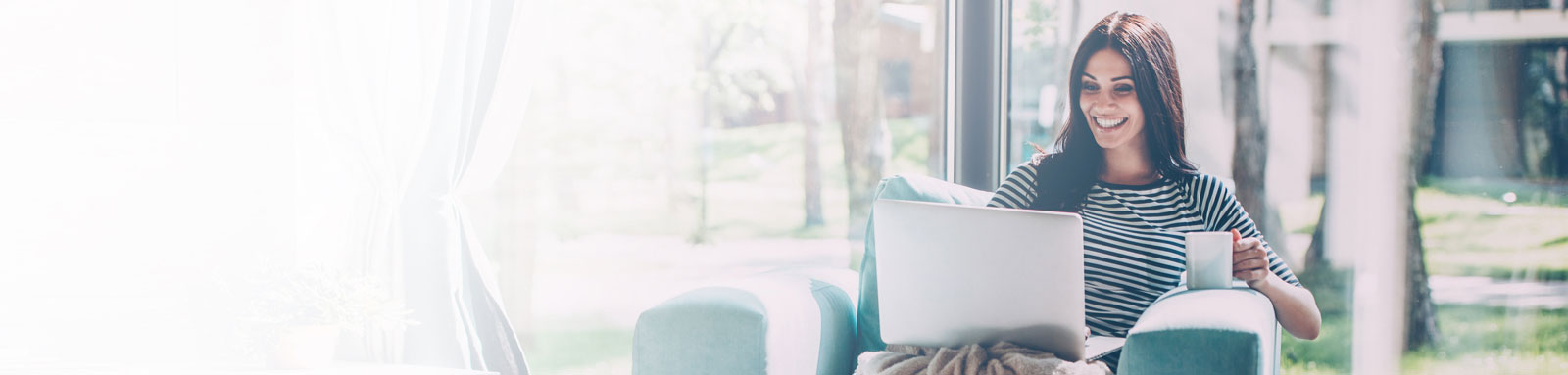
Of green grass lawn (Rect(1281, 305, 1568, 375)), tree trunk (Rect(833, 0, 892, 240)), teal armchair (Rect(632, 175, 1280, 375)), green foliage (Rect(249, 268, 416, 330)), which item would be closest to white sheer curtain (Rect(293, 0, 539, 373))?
green foliage (Rect(249, 268, 416, 330))

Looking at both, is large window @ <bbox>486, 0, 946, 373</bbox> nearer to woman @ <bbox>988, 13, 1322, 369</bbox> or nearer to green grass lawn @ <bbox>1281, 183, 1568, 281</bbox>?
green grass lawn @ <bbox>1281, 183, 1568, 281</bbox>

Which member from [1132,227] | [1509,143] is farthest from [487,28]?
[1509,143]

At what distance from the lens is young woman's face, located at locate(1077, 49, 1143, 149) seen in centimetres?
173

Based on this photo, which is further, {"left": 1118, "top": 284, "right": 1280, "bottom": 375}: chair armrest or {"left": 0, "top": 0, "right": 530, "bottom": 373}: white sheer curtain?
{"left": 0, "top": 0, "right": 530, "bottom": 373}: white sheer curtain

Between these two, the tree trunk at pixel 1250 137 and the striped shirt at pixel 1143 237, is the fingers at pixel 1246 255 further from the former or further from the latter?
the tree trunk at pixel 1250 137

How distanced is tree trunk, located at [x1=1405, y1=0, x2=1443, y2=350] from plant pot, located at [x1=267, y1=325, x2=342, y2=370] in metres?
2.63

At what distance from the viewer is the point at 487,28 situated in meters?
2.59

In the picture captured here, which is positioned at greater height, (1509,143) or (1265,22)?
(1265,22)

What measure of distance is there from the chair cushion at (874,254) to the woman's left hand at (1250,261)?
1.59 feet

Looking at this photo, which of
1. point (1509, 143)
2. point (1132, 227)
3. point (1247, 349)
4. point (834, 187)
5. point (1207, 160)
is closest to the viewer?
point (1247, 349)

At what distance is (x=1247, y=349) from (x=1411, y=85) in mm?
1718

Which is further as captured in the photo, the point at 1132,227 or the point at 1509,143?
the point at 1509,143

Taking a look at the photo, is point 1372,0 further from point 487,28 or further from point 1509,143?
point 487,28

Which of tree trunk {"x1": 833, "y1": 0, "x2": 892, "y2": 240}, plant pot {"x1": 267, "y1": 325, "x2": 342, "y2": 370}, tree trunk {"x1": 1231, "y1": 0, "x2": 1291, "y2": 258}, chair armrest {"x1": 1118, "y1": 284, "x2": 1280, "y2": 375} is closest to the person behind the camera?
chair armrest {"x1": 1118, "y1": 284, "x2": 1280, "y2": 375}
